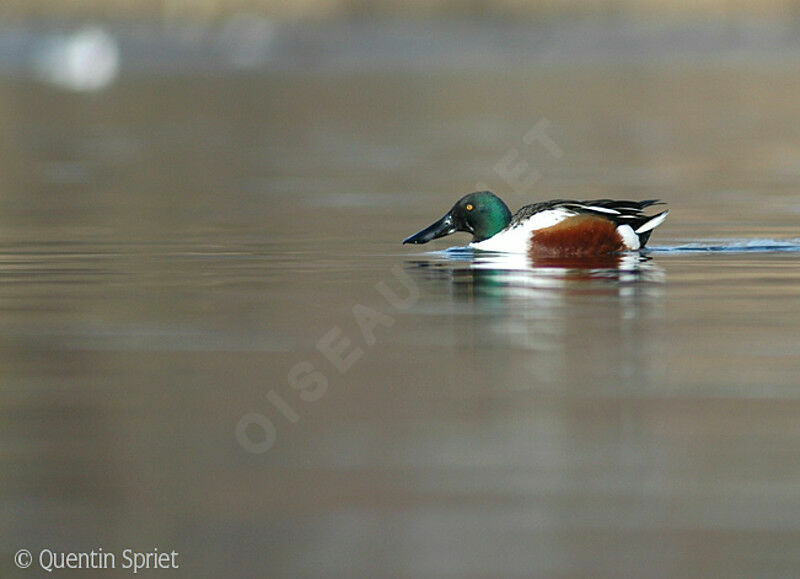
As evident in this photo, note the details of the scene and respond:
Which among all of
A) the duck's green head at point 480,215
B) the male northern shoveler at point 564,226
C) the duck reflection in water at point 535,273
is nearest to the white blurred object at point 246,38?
the duck's green head at point 480,215

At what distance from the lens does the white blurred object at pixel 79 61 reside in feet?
189

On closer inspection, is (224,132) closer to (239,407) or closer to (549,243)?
(549,243)

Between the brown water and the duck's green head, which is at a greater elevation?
the duck's green head

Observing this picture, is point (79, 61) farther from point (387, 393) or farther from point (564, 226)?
point (387, 393)

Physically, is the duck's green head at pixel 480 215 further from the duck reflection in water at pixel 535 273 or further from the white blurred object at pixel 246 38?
the white blurred object at pixel 246 38

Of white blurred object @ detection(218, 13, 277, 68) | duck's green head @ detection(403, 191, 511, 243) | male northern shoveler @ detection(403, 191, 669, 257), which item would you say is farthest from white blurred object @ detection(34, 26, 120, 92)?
male northern shoveler @ detection(403, 191, 669, 257)

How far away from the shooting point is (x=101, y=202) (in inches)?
748

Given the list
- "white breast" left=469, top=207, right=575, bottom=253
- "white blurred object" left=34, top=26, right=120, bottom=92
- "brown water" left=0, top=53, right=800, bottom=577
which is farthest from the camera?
"white blurred object" left=34, top=26, right=120, bottom=92

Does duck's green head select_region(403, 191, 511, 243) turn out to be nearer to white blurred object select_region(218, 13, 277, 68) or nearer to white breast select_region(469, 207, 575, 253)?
white breast select_region(469, 207, 575, 253)

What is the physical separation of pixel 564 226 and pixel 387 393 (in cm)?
521

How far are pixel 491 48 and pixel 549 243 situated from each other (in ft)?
220

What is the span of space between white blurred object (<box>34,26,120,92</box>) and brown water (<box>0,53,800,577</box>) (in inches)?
1524

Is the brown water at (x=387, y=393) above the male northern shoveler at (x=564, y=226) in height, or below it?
below

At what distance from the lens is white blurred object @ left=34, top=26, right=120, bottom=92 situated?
2268 inches
